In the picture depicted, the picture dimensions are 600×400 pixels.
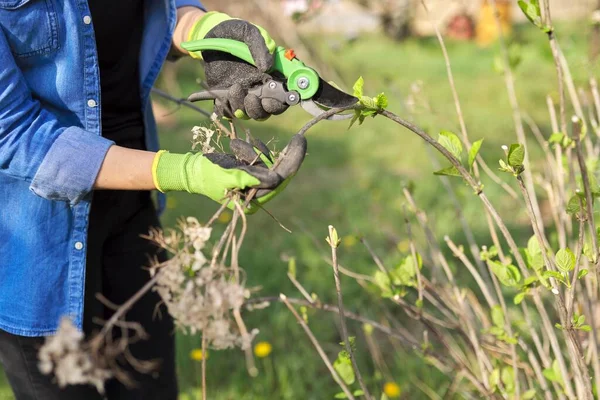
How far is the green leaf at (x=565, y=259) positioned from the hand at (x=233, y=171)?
1.61ft

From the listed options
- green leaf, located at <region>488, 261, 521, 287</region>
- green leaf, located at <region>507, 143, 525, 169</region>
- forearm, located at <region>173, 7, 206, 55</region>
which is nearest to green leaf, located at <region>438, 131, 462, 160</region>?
green leaf, located at <region>507, 143, 525, 169</region>

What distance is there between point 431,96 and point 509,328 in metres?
4.49

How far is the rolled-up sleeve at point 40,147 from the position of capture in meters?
1.30

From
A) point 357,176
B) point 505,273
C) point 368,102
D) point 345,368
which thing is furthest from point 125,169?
point 357,176

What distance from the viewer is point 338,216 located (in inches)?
147

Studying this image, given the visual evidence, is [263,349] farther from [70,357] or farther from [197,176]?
[70,357]

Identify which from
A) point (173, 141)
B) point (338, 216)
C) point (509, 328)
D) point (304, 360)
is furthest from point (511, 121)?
point (509, 328)

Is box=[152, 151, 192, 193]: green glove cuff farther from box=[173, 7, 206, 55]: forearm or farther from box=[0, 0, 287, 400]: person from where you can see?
box=[173, 7, 206, 55]: forearm

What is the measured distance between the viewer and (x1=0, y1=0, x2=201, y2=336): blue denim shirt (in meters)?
1.31

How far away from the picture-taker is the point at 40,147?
1.30m

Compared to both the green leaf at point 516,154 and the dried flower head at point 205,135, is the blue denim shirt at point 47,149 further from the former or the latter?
the green leaf at point 516,154

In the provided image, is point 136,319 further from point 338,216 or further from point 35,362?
point 338,216

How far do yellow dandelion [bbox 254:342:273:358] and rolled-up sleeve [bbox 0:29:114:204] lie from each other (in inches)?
50.9

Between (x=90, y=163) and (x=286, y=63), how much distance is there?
1.53 feet
